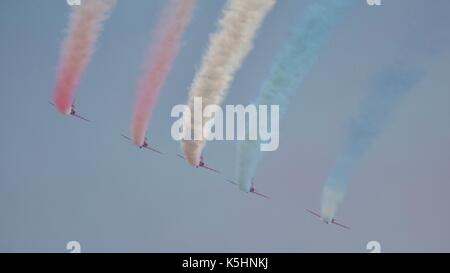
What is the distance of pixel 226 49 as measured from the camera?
7.86 m

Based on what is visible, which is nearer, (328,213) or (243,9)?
(243,9)

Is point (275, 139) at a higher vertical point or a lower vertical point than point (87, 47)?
lower

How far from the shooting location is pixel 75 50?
823cm

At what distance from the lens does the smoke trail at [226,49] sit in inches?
303

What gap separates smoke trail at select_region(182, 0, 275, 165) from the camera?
7684mm

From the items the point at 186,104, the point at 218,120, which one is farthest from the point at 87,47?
the point at 218,120

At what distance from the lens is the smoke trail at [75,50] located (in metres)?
8.07

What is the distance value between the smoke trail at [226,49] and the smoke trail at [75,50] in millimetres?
1604

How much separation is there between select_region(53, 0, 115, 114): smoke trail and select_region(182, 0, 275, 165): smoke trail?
1604 millimetres

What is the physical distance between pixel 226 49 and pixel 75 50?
2179 millimetres

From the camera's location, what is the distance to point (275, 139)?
8.24 meters
